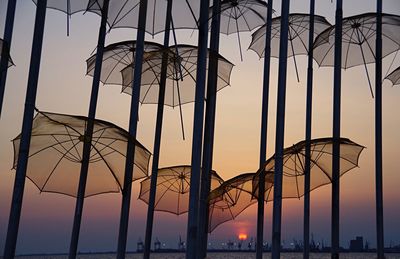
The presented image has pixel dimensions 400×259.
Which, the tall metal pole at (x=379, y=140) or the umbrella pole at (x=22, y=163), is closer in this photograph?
the umbrella pole at (x=22, y=163)

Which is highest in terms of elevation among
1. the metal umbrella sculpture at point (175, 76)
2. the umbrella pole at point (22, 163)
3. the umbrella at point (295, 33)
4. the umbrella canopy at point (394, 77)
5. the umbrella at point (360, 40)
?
the umbrella at point (295, 33)

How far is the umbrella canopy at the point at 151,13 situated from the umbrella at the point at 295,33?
18.4ft

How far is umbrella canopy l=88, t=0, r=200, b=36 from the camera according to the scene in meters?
16.3

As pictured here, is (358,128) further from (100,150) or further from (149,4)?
(100,150)

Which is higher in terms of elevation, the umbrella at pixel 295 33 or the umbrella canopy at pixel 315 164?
the umbrella at pixel 295 33

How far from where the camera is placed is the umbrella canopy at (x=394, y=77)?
20.9 m

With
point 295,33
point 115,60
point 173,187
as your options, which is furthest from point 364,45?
point 115,60

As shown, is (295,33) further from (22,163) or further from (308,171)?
(22,163)

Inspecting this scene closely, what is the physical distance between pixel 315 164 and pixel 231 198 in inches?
146

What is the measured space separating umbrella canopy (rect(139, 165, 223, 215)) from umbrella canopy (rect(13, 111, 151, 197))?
5.46m

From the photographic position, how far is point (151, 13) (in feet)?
57.5

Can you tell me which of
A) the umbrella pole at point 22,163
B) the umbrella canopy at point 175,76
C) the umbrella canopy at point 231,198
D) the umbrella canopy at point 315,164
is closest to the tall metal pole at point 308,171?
the umbrella canopy at point 315,164

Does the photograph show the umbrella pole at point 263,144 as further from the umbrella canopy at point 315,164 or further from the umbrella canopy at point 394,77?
the umbrella canopy at point 394,77

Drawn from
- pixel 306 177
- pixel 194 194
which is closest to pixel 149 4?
pixel 306 177
